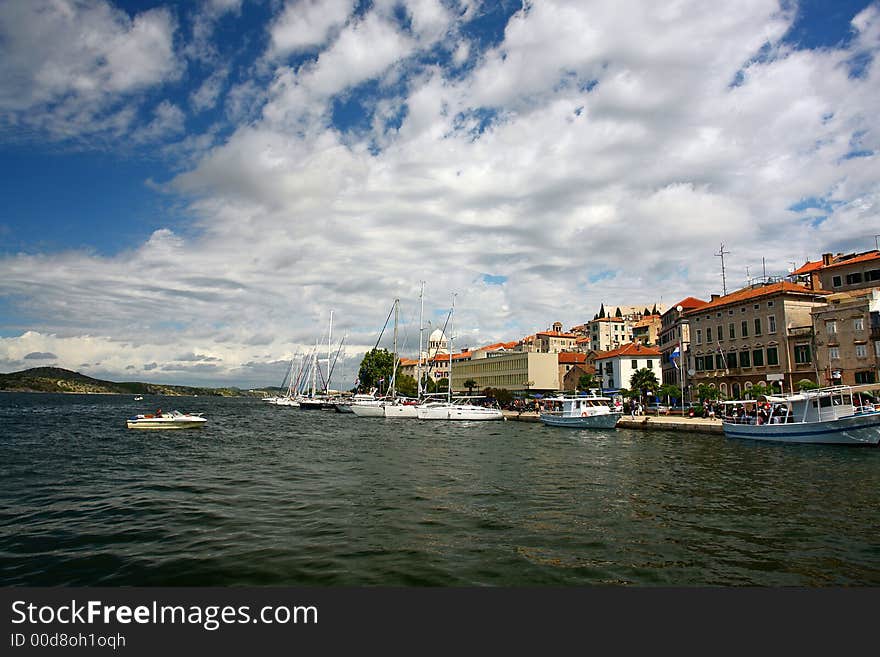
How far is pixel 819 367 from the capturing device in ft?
195

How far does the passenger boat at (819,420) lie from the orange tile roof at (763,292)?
2361cm

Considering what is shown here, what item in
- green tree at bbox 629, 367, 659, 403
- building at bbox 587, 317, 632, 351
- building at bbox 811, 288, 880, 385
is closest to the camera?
building at bbox 811, 288, 880, 385

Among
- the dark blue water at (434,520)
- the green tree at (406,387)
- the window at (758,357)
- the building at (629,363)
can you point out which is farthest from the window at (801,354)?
the green tree at (406,387)

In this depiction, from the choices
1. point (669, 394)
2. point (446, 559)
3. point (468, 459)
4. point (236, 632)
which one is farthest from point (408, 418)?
point (236, 632)

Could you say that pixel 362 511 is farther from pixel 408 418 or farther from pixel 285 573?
pixel 408 418

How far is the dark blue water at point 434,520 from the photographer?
11797 millimetres

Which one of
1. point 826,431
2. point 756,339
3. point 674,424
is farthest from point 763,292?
point 826,431

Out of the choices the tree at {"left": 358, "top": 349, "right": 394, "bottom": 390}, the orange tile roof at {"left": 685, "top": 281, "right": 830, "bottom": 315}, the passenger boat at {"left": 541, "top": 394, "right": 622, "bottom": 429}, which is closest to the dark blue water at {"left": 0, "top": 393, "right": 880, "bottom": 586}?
the passenger boat at {"left": 541, "top": 394, "right": 622, "bottom": 429}

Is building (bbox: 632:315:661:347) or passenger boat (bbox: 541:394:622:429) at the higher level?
building (bbox: 632:315:661:347)

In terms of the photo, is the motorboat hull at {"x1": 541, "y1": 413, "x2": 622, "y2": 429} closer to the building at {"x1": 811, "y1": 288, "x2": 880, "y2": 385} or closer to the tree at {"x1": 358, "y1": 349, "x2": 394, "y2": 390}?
the building at {"x1": 811, "y1": 288, "x2": 880, "y2": 385}

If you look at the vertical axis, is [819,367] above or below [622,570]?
Answer: above

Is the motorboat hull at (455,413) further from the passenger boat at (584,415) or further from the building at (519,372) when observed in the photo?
the building at (519,372)

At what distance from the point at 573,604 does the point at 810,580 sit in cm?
649

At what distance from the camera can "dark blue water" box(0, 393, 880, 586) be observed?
1180 centimetres
